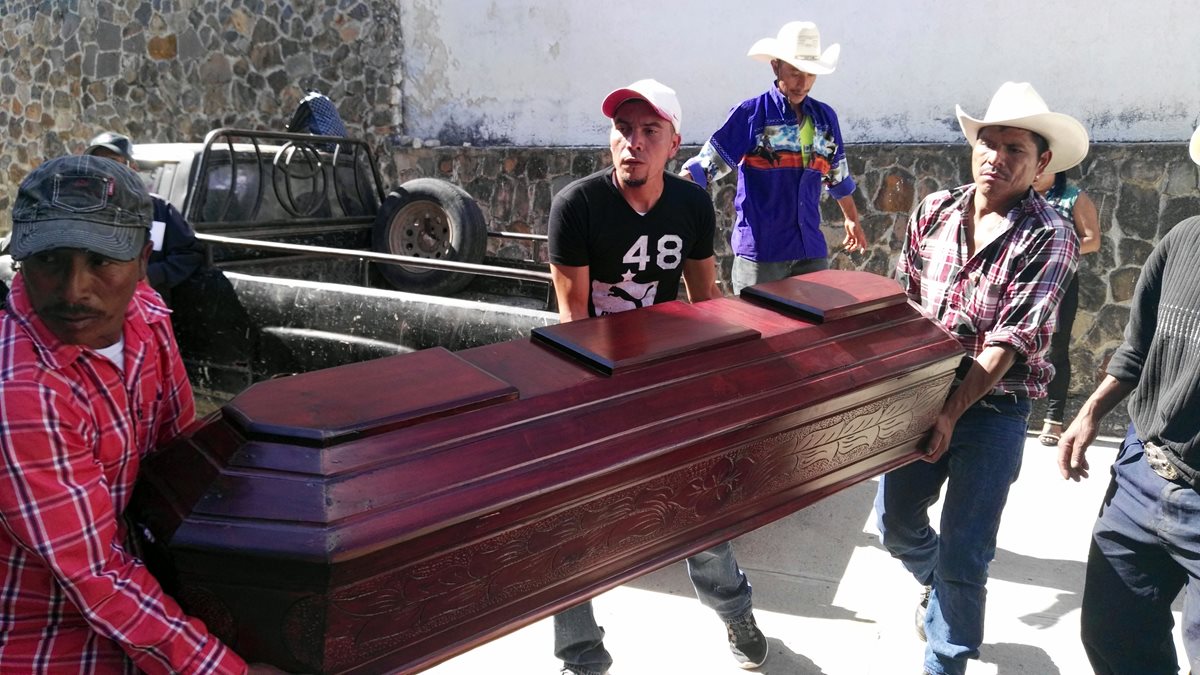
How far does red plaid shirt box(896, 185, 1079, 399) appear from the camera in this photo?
86.2 inches

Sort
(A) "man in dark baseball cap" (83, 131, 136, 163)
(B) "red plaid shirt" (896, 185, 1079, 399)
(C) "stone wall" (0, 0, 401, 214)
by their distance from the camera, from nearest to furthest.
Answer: (B) "red plaid shirt" (896, 185, 1079, 399)
(A) "man in dark baseball cap" (83, 131, 136, 163)
(C) "stone wall" (0, 0, 401, 214)

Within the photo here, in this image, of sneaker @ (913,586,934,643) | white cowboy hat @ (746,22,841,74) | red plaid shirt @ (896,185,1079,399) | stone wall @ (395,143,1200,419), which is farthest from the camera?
stone wall @ (395,143,1200,419)

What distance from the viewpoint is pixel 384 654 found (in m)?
1.37

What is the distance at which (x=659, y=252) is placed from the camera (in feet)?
7.99

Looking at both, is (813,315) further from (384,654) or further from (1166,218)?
(1166,218)

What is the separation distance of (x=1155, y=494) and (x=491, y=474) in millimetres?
1570

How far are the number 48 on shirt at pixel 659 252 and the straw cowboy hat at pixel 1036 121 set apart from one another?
853mm

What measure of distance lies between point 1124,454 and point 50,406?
228cm

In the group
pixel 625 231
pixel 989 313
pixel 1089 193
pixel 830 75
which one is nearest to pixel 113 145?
pixel 625 231

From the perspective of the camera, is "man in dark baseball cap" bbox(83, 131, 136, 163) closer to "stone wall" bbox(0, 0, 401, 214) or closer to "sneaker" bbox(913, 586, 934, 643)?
"sneaker" bbox(913, 586, 934, 643)

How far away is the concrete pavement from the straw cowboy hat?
1549mm

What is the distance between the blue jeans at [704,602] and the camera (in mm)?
2348

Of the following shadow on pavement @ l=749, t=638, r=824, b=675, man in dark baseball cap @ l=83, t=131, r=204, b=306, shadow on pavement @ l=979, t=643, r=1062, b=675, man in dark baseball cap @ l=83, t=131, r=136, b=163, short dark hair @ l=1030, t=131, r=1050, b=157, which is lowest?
shadow on pavement @ l=749, t=638, r=824, b=675

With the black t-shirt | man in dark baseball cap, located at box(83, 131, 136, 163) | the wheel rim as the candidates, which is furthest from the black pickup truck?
the black t-shirt
